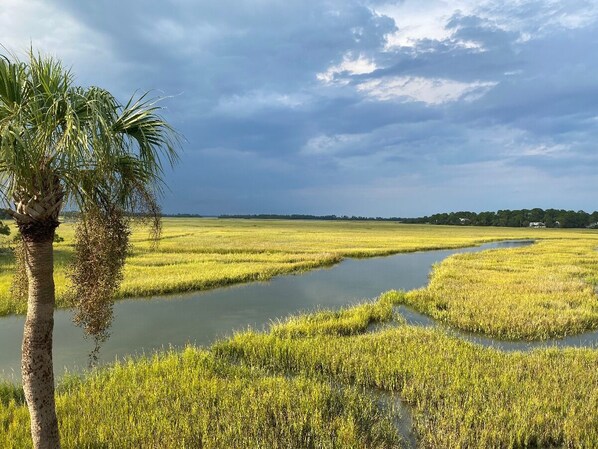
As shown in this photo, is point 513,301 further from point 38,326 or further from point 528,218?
point 528,218

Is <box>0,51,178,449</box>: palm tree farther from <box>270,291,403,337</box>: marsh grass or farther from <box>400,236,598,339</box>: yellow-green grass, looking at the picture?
<box>400,236,598,339</box>: yellow-green grass

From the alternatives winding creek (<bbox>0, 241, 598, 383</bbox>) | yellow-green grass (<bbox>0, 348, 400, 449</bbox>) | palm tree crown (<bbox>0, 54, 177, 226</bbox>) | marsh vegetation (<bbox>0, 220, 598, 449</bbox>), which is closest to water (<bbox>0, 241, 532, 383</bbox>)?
winding creek (<bbox>0, 241, 598, 383</bbox>)

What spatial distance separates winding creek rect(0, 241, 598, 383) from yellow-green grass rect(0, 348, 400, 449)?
2462 mm

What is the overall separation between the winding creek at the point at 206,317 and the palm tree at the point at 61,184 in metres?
6.61

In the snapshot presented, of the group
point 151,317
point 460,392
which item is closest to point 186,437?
point 460,392

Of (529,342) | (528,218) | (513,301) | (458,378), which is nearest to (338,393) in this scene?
(458,378)

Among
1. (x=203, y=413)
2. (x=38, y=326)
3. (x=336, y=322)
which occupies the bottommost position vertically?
(x=336, y=322)

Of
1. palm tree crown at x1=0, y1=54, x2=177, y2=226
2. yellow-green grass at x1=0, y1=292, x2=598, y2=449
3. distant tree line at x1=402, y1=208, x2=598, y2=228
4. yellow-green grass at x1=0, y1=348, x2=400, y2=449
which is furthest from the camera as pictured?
distant tree line at x1=402, y1=208, x2=598, y2=228

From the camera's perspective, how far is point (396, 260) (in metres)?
38.5

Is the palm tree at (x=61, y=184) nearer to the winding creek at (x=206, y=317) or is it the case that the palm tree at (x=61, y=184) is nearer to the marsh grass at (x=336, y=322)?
the winding creek at (x=206, y=317)

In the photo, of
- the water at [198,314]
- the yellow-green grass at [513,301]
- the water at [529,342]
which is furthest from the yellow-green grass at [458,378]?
the water at [198,314]

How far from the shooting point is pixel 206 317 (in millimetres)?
15844

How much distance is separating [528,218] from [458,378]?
6499 inches

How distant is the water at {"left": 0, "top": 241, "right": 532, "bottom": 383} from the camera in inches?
467
